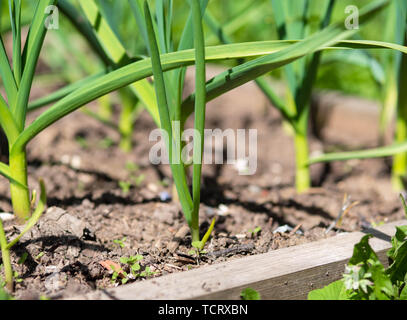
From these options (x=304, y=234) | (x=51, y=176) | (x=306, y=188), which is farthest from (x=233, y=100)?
(x=304, y=234)

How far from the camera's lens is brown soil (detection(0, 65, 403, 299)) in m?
1.10

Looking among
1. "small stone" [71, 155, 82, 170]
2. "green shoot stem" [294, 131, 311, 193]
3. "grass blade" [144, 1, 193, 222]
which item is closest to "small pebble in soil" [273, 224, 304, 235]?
"grass blade" [144, 1, 193, 222]

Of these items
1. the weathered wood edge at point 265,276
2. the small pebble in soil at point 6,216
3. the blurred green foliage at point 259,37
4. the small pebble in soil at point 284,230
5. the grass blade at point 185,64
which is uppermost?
the blurred green foliage at point 259,37

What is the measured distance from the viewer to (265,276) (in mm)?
983

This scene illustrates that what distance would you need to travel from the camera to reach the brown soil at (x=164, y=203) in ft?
3.61

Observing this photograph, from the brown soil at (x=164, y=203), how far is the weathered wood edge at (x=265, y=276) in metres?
0.09

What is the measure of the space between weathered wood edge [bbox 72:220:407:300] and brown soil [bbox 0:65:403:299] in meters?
0.09

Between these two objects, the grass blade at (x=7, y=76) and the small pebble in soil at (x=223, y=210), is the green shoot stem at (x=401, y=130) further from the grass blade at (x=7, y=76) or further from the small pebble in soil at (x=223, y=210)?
the grass blade at (x=7, y=76)

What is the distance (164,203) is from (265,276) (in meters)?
0.54

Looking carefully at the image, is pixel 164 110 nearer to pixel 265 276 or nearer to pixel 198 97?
pixel 198 97

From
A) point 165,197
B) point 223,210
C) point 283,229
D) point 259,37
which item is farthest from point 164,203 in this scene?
point 259,37

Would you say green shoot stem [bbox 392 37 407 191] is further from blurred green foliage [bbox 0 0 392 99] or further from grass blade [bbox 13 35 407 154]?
grass blade [bbox 13 35 407 154]

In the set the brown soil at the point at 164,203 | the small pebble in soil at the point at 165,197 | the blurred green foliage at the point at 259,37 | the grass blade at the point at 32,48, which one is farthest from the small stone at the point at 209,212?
the blurred green foliage at the point at 259,37
